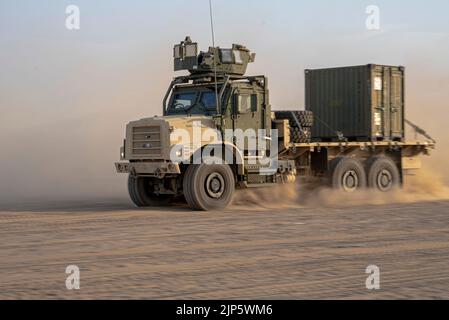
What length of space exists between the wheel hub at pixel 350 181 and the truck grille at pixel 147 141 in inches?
205

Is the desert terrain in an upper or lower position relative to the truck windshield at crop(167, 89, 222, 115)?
lower

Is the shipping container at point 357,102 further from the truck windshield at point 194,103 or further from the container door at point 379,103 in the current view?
the truck windshield at point 194,103

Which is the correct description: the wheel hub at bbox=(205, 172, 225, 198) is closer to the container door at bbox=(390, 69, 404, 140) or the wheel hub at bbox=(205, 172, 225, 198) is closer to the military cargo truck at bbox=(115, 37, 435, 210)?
the military cargo truck at bbox=(115, 37, 435, 210)

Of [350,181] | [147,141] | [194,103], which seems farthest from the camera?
[350,181]

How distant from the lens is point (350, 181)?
19203 millimetres

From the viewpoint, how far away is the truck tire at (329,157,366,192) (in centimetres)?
1883

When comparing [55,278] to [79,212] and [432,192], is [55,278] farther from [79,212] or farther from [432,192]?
[432,192]

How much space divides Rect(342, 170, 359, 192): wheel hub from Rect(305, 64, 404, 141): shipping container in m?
0.99

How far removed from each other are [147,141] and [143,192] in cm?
158

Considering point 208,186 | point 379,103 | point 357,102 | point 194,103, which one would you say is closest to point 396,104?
point 379,103

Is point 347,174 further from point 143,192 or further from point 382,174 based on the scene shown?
point 143,192

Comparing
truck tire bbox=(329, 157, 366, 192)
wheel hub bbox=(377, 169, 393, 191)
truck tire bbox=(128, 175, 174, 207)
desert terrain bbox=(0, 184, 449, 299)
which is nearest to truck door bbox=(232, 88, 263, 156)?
desert terrain bbox=(0, 184, 449, 299)

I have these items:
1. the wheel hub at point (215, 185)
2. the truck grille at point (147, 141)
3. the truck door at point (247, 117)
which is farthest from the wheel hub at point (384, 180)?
the truck grille at point (147, 141)

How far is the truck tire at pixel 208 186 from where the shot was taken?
1585 centimetres
